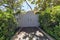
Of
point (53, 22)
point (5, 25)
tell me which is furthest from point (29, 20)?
point (5, 25)

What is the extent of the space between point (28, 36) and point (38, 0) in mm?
6245

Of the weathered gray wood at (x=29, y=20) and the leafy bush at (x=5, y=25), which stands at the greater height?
the leafy bush at (x=5, y=25)

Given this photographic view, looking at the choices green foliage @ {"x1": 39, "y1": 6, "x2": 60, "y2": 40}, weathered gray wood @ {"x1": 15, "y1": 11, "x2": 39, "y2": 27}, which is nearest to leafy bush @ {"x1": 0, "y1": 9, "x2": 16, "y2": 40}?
green foliage @ {"x1": 39, "y1": 6, "x2": 60, "y2": 40}

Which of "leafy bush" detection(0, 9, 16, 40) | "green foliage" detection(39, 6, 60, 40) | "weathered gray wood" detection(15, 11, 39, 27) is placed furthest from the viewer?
"weathered gray wood" detection(15, 11, 39, 27)

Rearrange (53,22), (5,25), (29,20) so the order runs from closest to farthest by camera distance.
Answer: (5,25) → (53,22) → (29,20)

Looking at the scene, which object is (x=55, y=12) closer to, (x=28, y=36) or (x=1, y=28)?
(x=28, y=36)

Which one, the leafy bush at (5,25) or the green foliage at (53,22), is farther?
the green foliage at (53,22)

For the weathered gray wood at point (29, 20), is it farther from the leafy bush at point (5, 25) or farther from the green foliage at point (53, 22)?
the leafy bush at point (5, 25)

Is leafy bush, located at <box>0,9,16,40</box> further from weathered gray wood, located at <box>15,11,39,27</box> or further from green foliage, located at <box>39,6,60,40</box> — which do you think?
weathered gray wood, located at <box>15,11,39,27</box>

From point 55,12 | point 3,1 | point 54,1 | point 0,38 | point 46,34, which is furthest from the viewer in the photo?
point 54,1

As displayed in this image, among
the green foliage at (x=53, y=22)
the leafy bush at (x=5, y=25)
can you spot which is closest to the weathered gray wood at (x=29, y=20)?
the green foliage at (x=53, y=22)

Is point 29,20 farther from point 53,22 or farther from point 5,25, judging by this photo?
point 5,25

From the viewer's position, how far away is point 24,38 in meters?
15.2

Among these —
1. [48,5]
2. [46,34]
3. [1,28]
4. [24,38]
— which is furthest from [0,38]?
[48,5]
